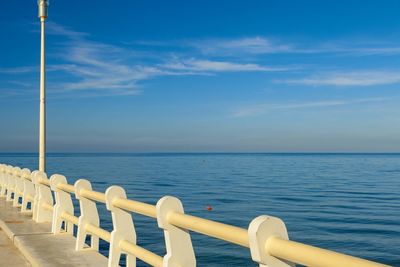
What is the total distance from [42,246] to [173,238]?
12.8 feet

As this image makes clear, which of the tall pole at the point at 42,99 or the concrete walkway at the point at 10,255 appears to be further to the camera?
the tall pole at the point at 42,99

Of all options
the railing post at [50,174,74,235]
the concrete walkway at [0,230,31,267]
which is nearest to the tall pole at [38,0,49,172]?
the railing post at [50,174,74,235]

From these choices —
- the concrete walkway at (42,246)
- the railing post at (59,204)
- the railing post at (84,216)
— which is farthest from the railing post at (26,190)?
the railing post at (84,216)

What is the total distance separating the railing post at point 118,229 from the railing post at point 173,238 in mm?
1674

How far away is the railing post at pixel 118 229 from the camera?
19.5 ft

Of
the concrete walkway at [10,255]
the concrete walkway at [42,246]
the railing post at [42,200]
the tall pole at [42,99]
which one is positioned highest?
the tall pole at [42,99]

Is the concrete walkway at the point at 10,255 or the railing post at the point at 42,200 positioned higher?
the railing post at the point at 42,200

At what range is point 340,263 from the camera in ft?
7.79

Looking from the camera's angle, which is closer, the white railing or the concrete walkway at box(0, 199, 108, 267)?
the white railing

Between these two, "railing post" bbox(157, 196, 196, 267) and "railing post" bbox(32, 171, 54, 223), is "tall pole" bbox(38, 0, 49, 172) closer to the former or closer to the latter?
"railing post" bbox(32, 171, 54, 223)

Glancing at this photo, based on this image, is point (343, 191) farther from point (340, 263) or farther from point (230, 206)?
point (340, 263)

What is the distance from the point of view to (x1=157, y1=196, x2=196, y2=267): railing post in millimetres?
4359

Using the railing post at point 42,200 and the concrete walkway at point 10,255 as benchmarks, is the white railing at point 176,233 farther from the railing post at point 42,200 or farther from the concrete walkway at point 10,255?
the railing post at point 42,200

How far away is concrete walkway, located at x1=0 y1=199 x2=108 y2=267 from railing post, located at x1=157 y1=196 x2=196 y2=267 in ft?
7.76
